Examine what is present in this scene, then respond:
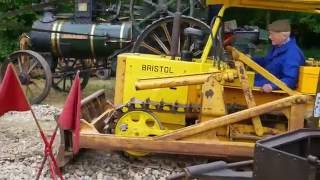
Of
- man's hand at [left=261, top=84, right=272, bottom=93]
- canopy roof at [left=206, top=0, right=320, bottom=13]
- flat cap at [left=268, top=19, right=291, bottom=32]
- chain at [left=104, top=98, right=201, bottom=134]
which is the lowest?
chain at [left=104, top=98, right=201, bottom=134]

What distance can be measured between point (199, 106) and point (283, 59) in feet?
3.32

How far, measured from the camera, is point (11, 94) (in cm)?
566

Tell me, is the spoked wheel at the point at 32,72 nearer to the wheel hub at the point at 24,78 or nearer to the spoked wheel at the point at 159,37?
the wheel hub at the point at 24,78

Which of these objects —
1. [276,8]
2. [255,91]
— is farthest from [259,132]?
[276,8]

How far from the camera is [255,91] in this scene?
6773 mm

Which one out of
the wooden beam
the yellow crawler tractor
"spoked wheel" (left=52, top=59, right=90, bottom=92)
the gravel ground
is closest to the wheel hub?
"spoked wheel" (left=52, top=59, right=90, bottom=92)

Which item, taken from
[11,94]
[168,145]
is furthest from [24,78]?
[11,94]

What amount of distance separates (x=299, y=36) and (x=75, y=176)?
12.0 m

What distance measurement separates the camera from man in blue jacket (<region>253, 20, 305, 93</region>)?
6.61 metres

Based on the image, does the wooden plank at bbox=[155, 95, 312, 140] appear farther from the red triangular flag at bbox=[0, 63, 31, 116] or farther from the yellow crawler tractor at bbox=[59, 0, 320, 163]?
the red triangular flag at bbox=[0, 63, 31, 116]

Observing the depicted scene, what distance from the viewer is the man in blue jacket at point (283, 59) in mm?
6609

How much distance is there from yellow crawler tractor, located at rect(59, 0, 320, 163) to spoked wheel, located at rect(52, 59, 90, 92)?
438cm

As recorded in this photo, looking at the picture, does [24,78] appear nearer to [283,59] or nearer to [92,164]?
[92,164]

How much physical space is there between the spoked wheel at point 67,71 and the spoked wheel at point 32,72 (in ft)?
2.17
